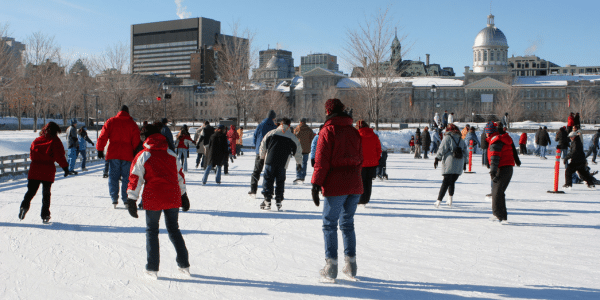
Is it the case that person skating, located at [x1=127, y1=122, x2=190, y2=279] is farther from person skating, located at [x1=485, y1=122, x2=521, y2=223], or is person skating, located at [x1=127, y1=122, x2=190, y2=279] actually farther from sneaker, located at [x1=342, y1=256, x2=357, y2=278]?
person skating, located at [x1=485, y1=122, x2=521, y2=223]

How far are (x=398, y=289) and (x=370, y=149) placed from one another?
162 inches

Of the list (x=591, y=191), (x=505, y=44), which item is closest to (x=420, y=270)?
(x=591, y=191)

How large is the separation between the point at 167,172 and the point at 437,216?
5.11 meters

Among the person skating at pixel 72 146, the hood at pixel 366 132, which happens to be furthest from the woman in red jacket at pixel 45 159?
the person skating at pixel 72 146

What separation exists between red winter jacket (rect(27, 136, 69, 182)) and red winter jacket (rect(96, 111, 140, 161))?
0.89 m

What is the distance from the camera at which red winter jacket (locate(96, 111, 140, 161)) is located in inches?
314

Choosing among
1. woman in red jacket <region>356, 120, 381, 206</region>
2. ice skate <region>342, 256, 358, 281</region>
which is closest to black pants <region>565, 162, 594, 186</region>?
woman in red jacket <region>356, 120, 381, 206</region>

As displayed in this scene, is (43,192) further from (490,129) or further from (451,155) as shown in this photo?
(490,129)

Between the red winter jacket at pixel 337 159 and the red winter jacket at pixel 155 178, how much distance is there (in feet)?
4.16

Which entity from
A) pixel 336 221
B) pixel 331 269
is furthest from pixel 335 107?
pixel 331 269

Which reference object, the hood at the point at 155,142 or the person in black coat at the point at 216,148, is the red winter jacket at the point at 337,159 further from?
the person in black coat at the point at 216,148

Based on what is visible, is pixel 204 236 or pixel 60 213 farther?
pixel 60 213

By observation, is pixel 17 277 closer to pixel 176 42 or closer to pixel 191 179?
pixel 191 179

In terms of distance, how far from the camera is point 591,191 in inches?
461
